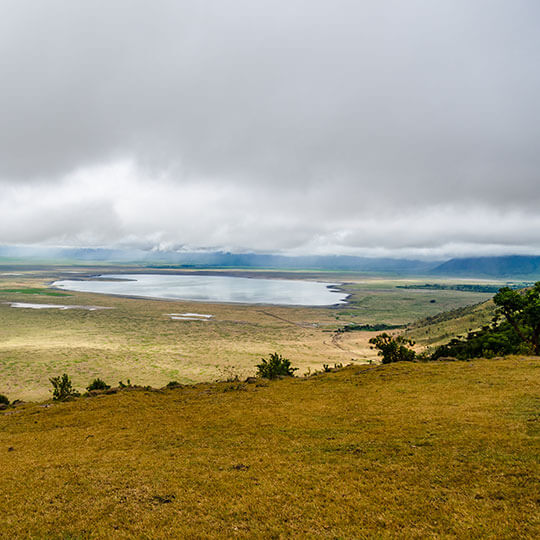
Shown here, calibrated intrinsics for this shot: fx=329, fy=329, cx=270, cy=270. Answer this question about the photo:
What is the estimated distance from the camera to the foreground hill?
7582mm

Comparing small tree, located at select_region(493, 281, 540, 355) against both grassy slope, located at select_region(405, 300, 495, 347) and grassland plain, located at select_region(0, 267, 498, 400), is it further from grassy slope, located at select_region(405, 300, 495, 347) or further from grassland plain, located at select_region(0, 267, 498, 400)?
grassy slope, located at select_region(405, 300, 495, 347)

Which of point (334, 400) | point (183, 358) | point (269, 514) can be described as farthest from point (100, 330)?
point (269, 514)

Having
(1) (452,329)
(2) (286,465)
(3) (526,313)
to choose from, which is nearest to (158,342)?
(3) (526,313)

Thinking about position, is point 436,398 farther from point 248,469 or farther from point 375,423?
point 248,469

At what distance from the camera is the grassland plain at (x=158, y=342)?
145 feet

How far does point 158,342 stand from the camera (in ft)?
216

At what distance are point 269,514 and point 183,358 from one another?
49073 millimetres

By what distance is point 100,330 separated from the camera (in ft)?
247

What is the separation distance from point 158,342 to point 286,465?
6053cm

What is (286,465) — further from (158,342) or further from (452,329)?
(452,329)

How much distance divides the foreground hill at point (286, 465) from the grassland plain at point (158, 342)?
19.1 m

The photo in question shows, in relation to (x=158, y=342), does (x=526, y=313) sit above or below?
above

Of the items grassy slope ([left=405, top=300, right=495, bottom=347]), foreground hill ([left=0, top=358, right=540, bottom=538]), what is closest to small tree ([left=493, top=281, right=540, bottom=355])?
foreground hill ([left=0, top=358, right=540, bottom=538])

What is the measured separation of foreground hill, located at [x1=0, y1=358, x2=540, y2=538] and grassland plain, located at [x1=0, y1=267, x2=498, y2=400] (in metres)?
19.1
